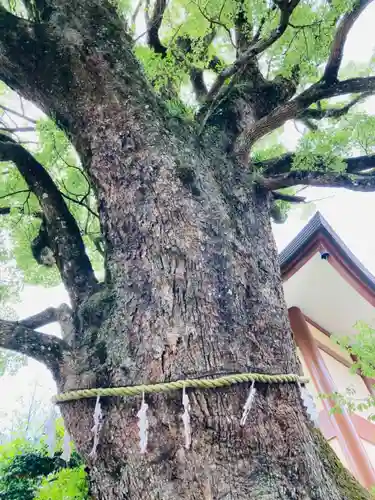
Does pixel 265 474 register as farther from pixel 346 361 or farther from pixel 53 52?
pixel 346 361

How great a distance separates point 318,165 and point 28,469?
2.70m

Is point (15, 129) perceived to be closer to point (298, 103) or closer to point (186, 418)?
point (298, 103)

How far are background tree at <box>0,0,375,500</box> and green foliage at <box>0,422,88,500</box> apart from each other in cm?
78

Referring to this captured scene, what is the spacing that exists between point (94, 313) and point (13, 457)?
1.40 meters

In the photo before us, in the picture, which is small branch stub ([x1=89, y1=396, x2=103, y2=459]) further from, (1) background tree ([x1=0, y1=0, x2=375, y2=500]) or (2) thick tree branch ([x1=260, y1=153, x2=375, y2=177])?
(2) thick tree branch ([x1=260, y1=153, x2=375, y2=177])

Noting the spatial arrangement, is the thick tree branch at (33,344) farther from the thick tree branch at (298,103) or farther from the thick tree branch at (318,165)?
the thick tree branch at (318,165)

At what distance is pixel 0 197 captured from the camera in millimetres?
2996

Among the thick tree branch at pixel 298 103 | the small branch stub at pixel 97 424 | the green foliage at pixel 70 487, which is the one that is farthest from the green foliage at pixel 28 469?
the thick tree branch at pixel 298 103

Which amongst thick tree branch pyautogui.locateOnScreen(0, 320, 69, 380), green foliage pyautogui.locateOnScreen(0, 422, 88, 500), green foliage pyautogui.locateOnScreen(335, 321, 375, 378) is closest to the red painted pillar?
green foliage pyautogui.locateOnScreen(335, 321, 375, 378)

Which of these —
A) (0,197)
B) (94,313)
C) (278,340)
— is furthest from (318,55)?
(0,197)

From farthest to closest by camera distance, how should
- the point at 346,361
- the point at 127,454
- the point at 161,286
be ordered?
the point at 346,361 < the point at 161,286 < the point at 127,454

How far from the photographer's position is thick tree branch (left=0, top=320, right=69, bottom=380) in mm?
1604

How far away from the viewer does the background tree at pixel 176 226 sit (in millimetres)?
1273


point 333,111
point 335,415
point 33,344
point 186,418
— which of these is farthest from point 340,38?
point 335,415
